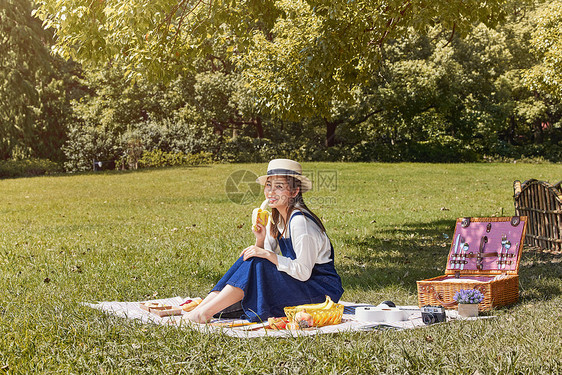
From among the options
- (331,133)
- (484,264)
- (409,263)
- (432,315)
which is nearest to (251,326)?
(432,315)

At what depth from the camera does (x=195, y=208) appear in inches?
635

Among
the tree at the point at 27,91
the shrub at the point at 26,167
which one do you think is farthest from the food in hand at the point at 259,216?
the tree at the point at 27,91

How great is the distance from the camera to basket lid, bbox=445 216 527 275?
663cm

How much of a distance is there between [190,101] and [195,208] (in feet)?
64.7

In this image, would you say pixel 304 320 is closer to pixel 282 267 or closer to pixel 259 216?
pixel 282 267

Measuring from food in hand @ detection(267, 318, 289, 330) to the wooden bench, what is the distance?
5806 millimetres

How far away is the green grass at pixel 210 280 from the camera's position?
4.03 metres

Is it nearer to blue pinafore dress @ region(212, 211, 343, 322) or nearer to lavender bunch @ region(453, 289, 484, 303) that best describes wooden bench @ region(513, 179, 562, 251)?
lavender bunch @ region(453, 289, 484, 303)

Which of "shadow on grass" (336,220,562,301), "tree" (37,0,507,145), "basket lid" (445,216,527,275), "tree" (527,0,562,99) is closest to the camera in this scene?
"basket lid" (445,216,527,275)

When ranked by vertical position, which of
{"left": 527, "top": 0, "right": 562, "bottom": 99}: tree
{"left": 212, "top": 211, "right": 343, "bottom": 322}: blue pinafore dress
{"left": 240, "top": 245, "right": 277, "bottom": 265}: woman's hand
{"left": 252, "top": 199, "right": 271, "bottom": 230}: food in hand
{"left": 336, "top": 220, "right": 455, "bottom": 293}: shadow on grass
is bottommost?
{"left": 336, "top": 220, "right": 455, "bottom": 293}: shadow on grass

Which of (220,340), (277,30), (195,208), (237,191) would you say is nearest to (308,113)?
(195,208)

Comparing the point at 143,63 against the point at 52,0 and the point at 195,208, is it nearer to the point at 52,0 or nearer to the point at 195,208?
the point at 52,0

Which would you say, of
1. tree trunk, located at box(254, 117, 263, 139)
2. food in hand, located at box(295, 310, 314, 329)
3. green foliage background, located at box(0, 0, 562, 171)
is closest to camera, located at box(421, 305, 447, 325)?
food in hand, located at box(295, 310, 314, 329)

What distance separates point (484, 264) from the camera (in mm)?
6777
